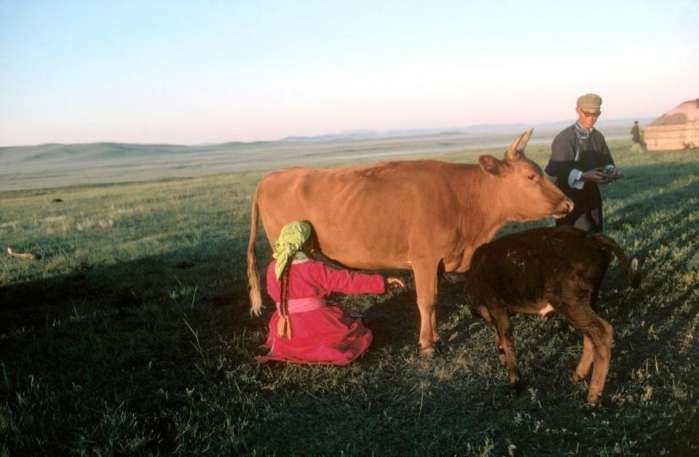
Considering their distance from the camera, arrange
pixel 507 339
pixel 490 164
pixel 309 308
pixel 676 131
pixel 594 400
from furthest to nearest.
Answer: pixel 676 131, pixel 490 164, pixel 309 308, pixel 507 339, pixel 594 400

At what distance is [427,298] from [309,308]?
4.14ft

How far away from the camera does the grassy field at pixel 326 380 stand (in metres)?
4.02

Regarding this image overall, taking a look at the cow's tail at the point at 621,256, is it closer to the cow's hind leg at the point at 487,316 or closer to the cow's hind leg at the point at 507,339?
the cow's hind leg at the point at 507,339

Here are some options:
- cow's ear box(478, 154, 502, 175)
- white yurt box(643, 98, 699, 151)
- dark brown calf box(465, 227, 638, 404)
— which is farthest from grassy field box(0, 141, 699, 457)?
white yurt box(643, 98, 699, 151)

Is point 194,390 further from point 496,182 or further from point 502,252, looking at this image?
point 496,182

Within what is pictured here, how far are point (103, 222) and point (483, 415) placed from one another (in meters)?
14.2

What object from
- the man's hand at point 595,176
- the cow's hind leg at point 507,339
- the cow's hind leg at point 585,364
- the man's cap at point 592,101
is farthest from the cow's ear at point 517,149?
the cow's hind leg at point 585,364

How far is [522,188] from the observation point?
5.75 metres

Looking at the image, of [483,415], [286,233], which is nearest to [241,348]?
[286,233]

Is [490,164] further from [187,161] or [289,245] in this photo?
[187,161]

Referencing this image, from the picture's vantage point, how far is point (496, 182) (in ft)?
19.3

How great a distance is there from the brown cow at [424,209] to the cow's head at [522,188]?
0.01 meters

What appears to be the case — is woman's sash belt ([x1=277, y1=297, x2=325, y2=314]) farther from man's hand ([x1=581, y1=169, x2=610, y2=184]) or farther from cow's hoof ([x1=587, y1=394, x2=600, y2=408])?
man's hand ([x1=581, y1=169, x2=610, y2=184])

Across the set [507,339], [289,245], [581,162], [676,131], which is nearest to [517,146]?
[581,162]
